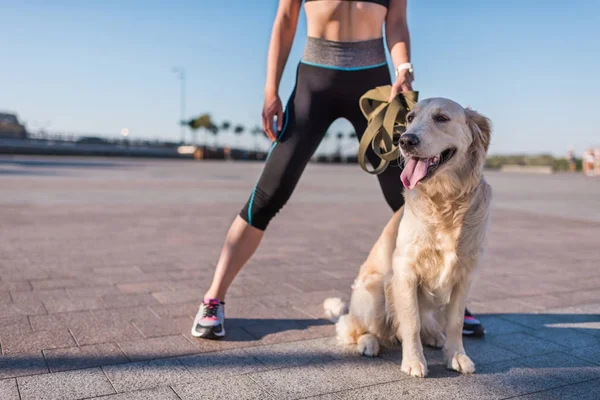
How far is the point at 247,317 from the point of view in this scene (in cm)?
395

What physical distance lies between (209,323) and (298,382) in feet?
2.86

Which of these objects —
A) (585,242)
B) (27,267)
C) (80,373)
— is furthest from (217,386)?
(585,242)

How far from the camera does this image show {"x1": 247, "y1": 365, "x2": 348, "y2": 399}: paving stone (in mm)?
2645

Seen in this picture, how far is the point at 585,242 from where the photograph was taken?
25.3 ft

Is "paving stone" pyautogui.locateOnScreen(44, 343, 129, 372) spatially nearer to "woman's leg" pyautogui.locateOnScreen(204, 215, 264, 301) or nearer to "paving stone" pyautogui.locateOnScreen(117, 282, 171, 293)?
"woman's leg" pyautogui.locateOnScreen(204, 215, 264, 301)

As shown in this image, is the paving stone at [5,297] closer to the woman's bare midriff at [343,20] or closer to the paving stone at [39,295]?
the paving stone at [39,295]

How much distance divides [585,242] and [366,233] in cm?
293

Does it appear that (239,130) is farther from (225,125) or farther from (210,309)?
(210,309)

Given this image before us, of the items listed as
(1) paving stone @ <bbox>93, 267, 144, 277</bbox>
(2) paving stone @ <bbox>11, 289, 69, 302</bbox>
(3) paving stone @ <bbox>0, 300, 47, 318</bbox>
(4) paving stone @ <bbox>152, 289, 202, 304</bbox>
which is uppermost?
(3) paving stone @ <bbox>0, 300, 47, 318</bbox>

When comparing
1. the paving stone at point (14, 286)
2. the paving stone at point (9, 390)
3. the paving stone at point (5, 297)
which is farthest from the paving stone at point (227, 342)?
the paving stone at point (14, 286)

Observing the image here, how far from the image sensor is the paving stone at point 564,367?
9.61 ft

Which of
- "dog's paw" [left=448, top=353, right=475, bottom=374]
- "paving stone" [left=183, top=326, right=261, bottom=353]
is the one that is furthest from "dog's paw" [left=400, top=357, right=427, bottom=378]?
"paving stone" [left=183, top=326, right=261, bottom=353]

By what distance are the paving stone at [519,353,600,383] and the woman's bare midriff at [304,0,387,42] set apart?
7.15 ft

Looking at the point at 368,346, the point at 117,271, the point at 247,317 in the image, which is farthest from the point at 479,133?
the point at 117,271
